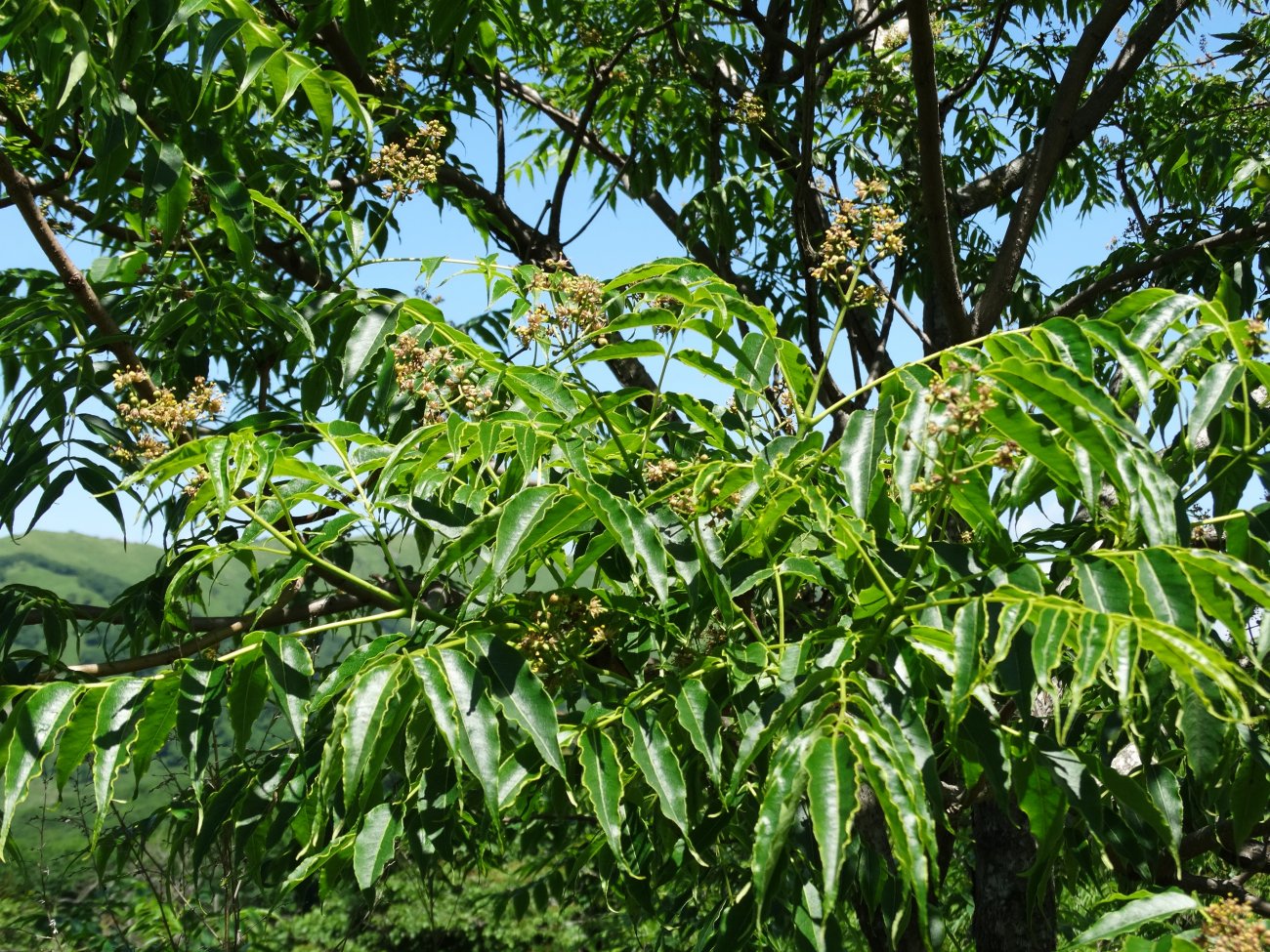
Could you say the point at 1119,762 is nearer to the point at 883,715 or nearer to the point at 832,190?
the point at 832,190

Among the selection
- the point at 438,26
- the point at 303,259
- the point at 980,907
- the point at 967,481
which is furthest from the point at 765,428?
the point at 303,259

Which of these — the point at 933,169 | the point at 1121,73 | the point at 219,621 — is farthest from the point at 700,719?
the point at 1121,73

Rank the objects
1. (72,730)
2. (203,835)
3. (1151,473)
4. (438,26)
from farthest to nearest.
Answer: (438,26)
(203,835)
(72,730)
(1151,473)

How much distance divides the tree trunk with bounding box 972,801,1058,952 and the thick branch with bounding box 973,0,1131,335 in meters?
1.44

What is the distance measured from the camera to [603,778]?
4.99 ft

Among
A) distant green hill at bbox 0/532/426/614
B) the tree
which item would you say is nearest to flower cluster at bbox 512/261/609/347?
the tree

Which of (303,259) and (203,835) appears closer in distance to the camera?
(203,835)

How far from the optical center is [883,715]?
134 centimetres

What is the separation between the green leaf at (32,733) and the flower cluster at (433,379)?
2.31ft

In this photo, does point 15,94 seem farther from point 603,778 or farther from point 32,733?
point 603,778

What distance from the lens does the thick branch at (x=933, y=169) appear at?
2.56 m

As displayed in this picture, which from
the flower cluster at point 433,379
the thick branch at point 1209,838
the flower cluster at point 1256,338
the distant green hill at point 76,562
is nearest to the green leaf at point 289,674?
the flower cluster at point 433,379

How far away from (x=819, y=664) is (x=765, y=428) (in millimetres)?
712

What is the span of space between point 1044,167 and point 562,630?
2289 millimetres
